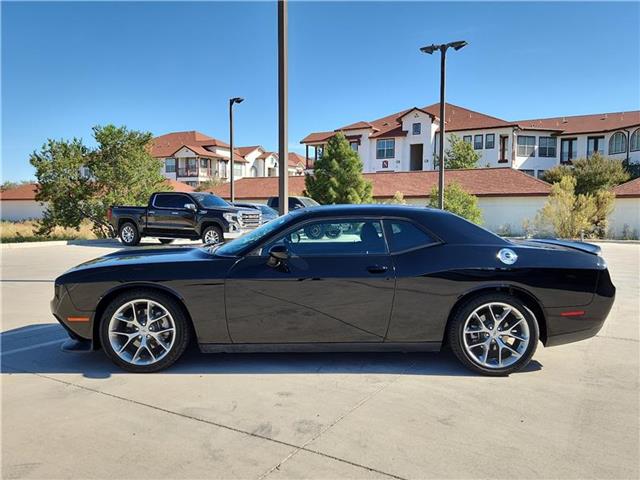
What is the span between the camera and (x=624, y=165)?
4625 centimetres

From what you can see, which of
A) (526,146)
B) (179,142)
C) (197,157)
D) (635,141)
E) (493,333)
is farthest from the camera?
(179,142)

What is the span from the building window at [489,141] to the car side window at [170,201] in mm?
41302

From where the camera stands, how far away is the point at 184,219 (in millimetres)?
15766

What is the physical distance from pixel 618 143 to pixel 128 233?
5077 centimetres

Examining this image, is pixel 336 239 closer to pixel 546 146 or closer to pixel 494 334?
pixel 494 334

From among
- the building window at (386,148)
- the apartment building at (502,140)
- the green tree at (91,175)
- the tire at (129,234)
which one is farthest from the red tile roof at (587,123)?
the tire at (129,234)

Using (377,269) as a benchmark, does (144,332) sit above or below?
below

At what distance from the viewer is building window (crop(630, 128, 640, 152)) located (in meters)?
48.2

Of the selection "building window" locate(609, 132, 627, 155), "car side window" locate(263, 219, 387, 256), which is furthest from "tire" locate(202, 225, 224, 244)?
"building window" locate(609, 132, 627, 155)

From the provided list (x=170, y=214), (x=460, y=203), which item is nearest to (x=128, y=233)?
(x=170, y=214)

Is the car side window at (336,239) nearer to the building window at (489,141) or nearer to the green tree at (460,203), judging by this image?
the green tree at (460,203)

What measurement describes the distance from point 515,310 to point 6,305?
6953mm

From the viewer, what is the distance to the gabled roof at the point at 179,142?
232ft

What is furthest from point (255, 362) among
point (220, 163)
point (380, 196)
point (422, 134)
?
point (220, 163)
